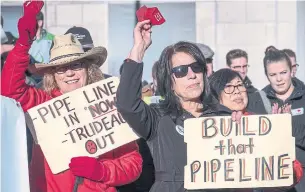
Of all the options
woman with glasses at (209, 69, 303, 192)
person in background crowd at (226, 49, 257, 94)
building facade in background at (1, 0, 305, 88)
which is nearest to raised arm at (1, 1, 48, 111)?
woman with glasses at (209, 69, 303, 192)

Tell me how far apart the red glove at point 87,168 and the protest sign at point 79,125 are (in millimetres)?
233

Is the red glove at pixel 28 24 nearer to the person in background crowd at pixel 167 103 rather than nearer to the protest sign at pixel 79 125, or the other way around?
the protest sign at pixel 79 125

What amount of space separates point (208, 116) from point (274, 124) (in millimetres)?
332

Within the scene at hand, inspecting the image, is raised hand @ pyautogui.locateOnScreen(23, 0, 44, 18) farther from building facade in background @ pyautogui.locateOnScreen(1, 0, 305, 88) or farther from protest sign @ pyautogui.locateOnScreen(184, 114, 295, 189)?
building facade in background @ pyautogui.locateOnScreen(1, 0, 305, 88)

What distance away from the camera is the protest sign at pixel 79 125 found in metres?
4.27

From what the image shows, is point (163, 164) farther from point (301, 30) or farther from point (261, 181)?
point (301, 30)

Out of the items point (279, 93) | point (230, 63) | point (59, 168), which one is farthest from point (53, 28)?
point (59, 168)

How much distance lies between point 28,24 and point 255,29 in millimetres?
4874

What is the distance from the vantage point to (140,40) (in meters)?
3.97

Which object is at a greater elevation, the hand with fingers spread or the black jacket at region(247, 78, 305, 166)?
the hand with fingers spread

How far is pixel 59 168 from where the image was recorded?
13.8 feet

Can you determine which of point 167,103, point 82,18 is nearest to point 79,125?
point 167,103

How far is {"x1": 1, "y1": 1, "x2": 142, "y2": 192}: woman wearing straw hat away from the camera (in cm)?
411

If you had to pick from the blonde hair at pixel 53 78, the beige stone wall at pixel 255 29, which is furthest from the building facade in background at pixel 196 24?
the blonde hair at pixel 53 78
